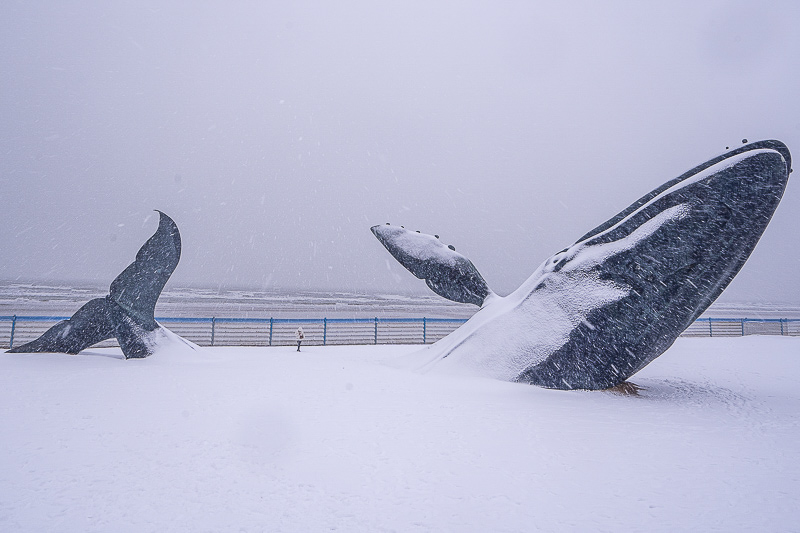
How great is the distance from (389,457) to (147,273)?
695cm

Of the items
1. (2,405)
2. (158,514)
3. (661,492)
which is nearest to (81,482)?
(158,514)

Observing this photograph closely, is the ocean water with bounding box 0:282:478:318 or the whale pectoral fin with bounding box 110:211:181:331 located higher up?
the whale pectoral fin with bounding box 110:211:181:331

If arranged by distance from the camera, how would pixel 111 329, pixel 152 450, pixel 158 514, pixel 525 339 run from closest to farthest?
pixel 158 514 < pixel 152 450 < pixel 525 339 < pixel 111 329

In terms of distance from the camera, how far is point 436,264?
855cm

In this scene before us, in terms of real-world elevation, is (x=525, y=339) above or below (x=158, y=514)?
above

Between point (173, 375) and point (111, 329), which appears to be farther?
point (111, 329)

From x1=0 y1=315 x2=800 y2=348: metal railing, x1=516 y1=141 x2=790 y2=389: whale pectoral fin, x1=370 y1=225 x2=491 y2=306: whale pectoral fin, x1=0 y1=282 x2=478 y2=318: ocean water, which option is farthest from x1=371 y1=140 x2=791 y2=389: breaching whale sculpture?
x1=0 y1=282 x2=478 y2=318: ocean water

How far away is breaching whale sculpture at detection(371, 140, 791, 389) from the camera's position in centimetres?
544

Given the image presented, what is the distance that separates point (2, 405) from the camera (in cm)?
487

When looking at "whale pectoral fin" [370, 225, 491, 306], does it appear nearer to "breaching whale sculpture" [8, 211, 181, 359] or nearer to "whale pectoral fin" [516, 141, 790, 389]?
"whale pectoral fin" [516, 141, 790, 389]

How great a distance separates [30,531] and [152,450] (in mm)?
1243

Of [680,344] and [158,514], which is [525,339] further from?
[680,344]

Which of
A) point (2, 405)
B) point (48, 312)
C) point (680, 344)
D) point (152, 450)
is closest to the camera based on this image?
point (152, 450)

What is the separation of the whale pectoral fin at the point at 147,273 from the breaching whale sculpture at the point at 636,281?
570cm
